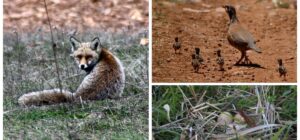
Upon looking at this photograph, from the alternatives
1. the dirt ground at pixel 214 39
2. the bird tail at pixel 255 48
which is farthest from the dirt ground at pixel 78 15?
the bird tail at pixel 255 48

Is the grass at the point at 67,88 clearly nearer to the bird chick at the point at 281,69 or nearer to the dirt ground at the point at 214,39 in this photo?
the dirt ground at the point at 214,39

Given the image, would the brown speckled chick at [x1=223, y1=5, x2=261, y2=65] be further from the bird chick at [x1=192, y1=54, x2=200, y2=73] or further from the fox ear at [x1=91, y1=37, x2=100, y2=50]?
the fox ear at [x1=91, y1=37, x2=100, y2=50]

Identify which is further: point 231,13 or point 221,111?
point 231,13

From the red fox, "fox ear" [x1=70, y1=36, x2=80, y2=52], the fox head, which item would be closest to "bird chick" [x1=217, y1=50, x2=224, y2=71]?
the red fox


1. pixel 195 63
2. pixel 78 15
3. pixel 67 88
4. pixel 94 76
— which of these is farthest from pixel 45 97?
pixel 195 63

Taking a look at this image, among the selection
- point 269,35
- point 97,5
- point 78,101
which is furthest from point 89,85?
point 269,35

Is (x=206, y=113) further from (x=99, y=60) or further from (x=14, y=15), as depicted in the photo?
(x=14, y=15)

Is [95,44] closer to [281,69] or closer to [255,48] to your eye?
Answer: [255,48]

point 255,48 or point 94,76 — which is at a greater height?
point 255,48
